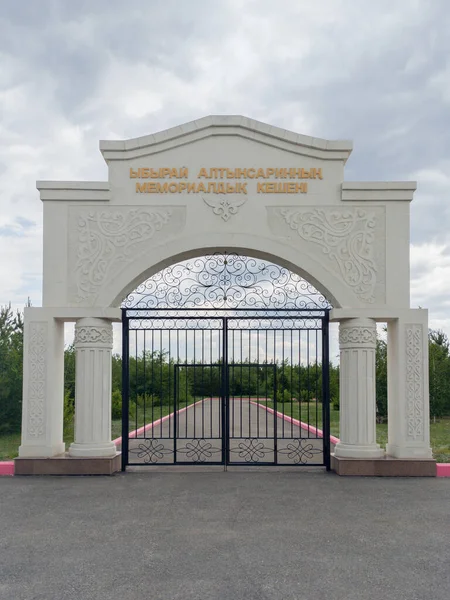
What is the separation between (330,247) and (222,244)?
177 cm

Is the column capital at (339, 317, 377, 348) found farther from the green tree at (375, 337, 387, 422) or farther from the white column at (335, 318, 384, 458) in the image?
the green tree at (375, 337, 387, 422)

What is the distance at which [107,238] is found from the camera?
9.59 metres

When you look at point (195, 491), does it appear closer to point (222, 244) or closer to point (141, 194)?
point (222, 244)

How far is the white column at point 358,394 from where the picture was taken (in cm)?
933

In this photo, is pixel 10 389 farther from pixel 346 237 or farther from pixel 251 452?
pixel 346 237

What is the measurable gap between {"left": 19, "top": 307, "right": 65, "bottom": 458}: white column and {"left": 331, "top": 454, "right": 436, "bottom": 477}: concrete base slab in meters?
4.71

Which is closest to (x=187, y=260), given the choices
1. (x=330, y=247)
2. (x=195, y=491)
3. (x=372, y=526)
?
(x=330, y=247)

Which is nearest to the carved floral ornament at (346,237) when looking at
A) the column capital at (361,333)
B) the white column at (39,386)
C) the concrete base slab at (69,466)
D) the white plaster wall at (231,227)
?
the white plaster wall at (231,227)

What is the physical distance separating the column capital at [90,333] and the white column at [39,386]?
1.24 ft

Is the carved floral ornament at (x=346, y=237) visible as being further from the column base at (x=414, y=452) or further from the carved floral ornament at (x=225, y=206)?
the column base at (x=414, y=452)

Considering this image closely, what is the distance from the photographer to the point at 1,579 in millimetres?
4973

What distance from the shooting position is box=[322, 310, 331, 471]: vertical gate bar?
382 inches

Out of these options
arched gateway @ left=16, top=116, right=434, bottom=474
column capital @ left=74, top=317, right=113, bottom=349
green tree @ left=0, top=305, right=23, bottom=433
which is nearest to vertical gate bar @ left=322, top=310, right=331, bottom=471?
arched gateway @ left=16, top=116, right=434, bottom=474

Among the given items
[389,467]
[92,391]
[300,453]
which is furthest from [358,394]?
[92,391]
